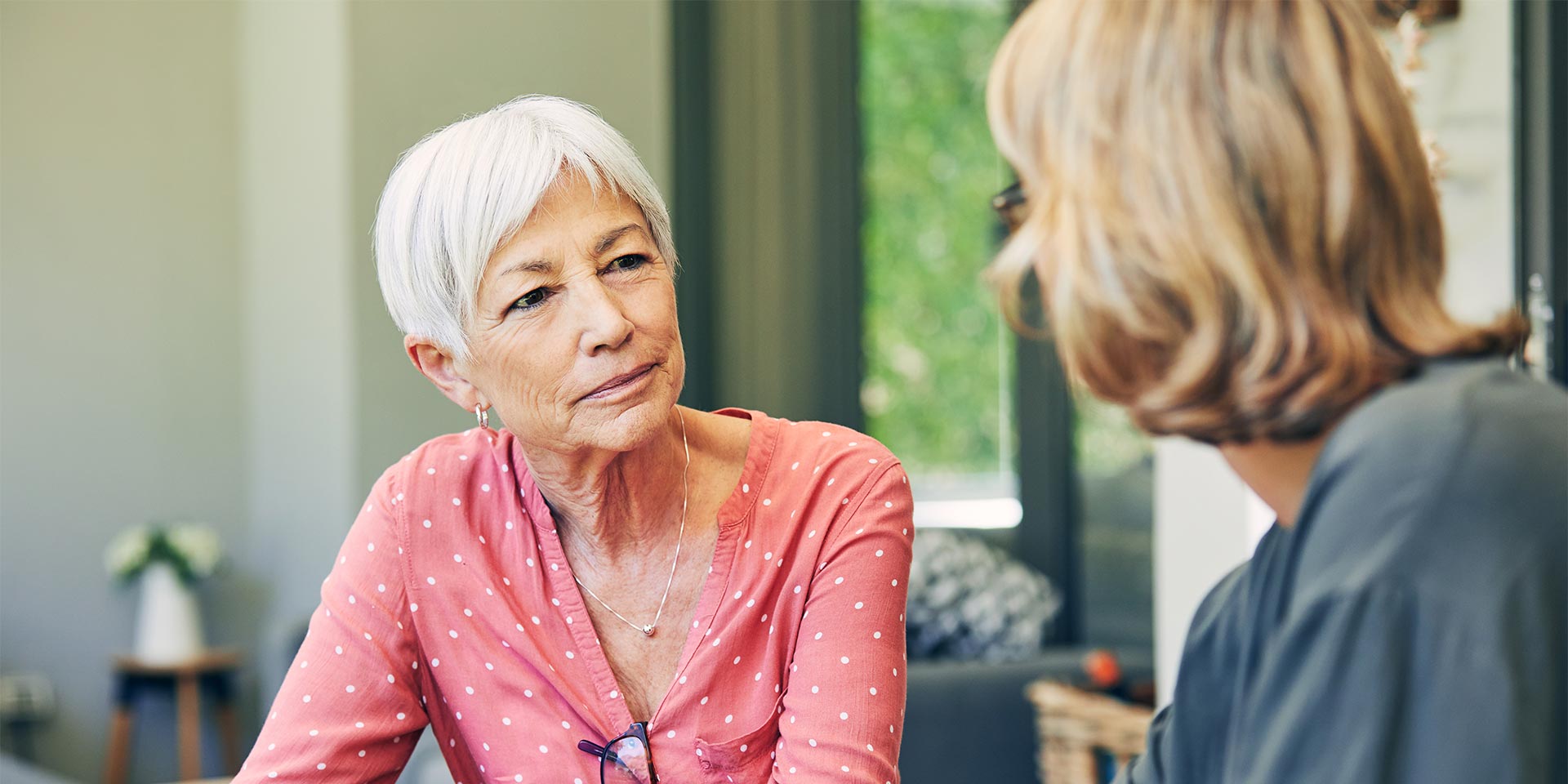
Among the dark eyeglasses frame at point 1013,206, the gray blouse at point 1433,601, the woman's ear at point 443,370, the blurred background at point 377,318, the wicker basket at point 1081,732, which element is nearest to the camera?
the gray blouse at point 1433,601

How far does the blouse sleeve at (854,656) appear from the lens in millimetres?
1189

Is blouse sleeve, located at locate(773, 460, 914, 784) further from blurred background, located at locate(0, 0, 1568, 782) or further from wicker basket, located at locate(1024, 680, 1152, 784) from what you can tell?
blurred background, located at locate(0, 0, 1568, 782)

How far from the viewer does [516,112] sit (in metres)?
1.26

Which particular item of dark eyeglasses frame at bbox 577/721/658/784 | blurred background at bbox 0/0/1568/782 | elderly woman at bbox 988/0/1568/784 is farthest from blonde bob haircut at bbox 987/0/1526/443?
blurred background at bbox 0/0/1568/782

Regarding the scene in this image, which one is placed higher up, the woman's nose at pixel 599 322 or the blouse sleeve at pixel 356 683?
the woman's nose at pixel 599 322

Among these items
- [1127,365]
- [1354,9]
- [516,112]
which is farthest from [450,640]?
[1354,9]

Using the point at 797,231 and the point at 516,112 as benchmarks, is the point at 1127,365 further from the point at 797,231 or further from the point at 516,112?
the point at 797,231

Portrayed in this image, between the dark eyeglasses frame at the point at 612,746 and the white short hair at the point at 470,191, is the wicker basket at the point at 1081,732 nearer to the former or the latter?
the dark eyeglasses frame at the point at 612,746

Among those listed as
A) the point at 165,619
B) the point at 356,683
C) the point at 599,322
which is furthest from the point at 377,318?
the point at 599,322

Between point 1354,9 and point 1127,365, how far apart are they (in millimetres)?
216

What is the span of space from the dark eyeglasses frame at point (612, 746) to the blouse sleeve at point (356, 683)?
19cm

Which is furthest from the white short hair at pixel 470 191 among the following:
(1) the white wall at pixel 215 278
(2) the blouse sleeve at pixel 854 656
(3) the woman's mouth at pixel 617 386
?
(1) the white wall at pixel 215 278

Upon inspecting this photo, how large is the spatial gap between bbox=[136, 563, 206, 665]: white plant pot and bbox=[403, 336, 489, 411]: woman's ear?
3.30m

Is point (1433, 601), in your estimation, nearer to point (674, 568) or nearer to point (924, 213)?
point (674, 568)
